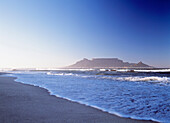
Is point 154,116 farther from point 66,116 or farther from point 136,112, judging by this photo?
point 66,116

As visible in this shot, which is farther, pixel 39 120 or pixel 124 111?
pixel 124 111

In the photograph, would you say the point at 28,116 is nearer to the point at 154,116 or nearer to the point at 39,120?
the point at 39,120

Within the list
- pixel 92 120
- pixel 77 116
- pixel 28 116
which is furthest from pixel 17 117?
pixel 92 120

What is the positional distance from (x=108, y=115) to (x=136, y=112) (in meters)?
0.80

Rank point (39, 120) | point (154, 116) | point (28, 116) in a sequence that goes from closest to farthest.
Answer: point (39, 120), point (28, 116), point (154, 116)

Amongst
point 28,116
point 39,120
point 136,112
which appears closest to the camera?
point 39,120

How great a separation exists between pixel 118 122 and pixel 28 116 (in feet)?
6.30

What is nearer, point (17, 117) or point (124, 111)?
point (17, 117)

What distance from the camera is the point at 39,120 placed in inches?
116

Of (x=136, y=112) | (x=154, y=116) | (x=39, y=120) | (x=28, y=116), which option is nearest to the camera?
(x=39, y=120)

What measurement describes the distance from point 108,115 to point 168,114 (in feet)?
4.82

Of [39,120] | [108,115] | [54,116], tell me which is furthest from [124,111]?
[39,120]

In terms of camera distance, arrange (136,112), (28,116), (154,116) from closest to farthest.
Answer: (28,116) < (154,116) < (136,112)

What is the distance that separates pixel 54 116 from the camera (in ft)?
10.6
